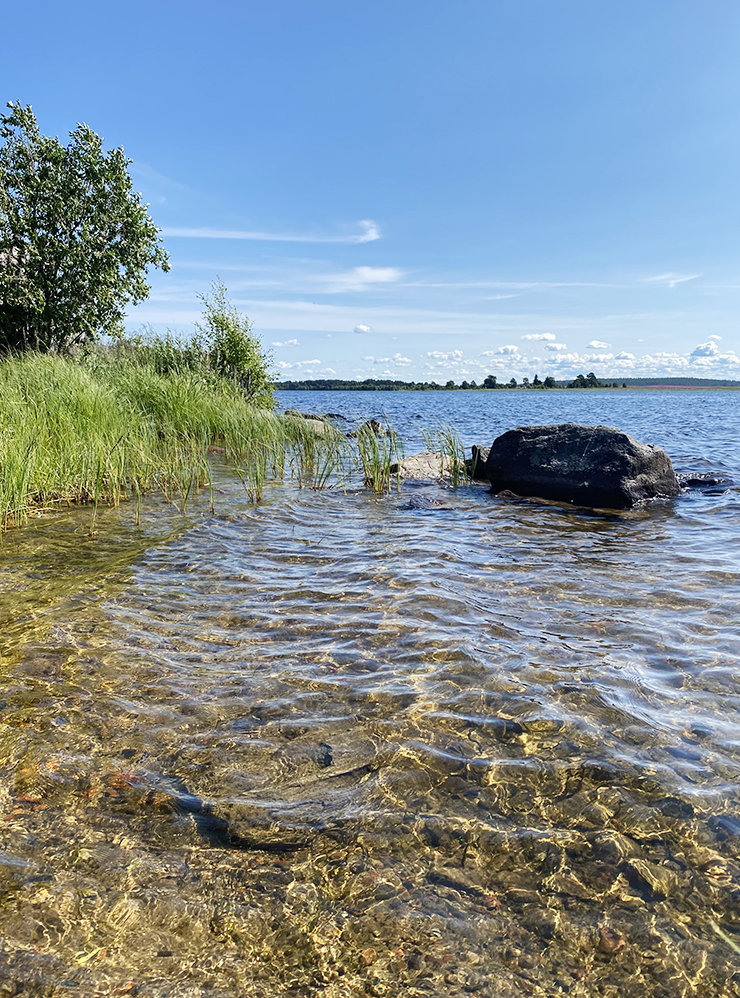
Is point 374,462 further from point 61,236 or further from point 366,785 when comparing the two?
point 61,236

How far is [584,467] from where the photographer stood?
10133 mm

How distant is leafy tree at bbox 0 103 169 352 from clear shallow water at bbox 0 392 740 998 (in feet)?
56.3

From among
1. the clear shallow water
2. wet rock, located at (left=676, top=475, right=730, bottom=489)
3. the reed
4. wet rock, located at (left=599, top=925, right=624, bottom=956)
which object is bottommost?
wet rock, located at (left=599, top=925, right=624, bottom=956)

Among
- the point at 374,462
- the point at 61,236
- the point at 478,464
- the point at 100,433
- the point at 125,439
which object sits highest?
the point at 61,236

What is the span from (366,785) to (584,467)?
843 cm

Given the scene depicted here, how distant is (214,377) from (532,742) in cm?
1410

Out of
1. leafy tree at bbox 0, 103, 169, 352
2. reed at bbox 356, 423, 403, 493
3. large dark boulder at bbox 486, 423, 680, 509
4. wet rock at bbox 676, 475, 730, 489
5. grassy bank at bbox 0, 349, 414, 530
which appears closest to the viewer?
grassy bank at bbox 0, 349, 414, 530

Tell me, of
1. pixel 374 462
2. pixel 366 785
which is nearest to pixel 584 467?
pixel 374 462

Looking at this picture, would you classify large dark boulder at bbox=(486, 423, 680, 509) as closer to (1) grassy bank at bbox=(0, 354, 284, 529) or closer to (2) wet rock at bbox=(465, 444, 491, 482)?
(2) wet rock at bbox=(465, 444, 491, 482)

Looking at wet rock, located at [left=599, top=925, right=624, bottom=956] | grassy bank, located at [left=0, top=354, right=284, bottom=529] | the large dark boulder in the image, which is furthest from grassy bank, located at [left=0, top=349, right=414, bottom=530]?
wet rock, located at [left=599, top=925, right=624, bottom=956]

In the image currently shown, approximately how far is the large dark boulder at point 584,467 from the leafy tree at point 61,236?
52.4ft

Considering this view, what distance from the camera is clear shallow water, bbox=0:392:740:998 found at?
6.31 feet

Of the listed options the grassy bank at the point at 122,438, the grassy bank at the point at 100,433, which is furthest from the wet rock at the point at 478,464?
the grassy bank at the point at 100,433

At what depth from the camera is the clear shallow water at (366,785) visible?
1924 millimetres
